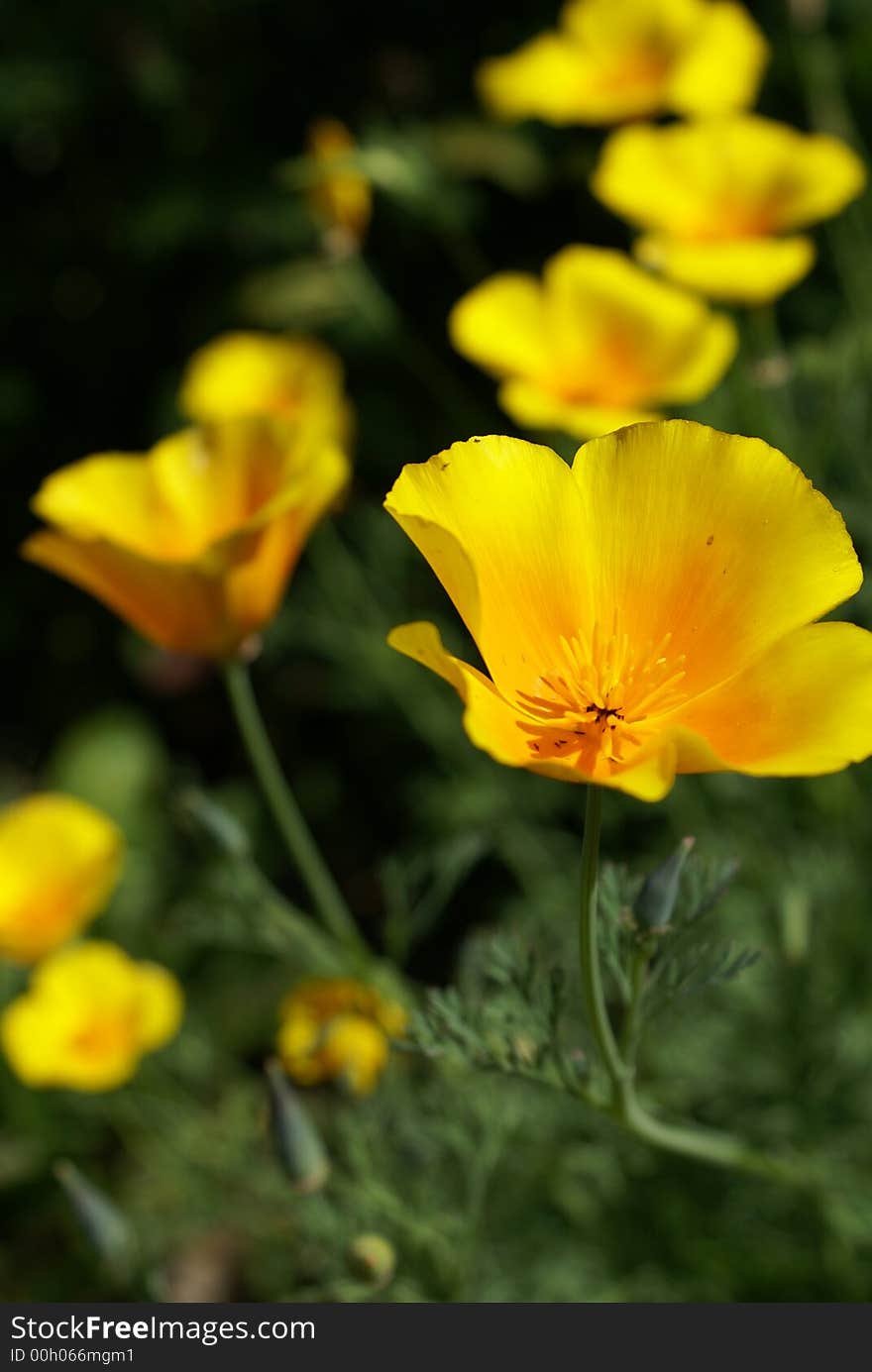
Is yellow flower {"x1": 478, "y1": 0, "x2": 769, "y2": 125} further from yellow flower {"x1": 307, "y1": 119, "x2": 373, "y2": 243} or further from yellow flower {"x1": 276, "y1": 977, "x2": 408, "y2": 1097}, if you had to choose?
yellow flower {"x1": 276, "y1": 977, "x2": 408, "y2": 1097}

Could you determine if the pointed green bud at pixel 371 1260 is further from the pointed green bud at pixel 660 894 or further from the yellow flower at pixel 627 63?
the yellow flower at pixel 627 63

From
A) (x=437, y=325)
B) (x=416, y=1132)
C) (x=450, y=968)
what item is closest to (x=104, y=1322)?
(x=416, y=1132)

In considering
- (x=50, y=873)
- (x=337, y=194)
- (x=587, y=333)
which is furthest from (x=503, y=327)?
(x=50, y=873)

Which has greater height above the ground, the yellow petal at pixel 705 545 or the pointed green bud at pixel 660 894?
the yellow petal at pixel 705 545

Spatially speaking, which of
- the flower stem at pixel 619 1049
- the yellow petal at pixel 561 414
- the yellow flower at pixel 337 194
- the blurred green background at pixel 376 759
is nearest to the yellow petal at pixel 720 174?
the blurred green background at pixel 376 759

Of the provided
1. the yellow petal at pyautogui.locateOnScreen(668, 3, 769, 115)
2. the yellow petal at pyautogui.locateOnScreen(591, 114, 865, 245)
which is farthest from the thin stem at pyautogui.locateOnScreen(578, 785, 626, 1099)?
the yellow petal at pyautogui.locateOnScreen(668, 3, 769, 115)

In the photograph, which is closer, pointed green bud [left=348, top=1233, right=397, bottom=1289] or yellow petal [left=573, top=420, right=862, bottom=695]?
yellow petal [left=573, top=420, right=862, bottom=695]
